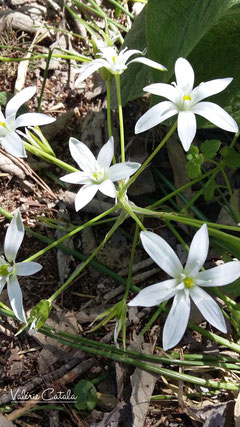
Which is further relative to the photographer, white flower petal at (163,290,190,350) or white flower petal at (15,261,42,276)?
white flower petal at (15,261,42,276)

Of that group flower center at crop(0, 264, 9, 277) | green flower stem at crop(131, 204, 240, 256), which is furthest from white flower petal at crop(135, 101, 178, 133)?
flower center at crop(0, 264, 9, 277)

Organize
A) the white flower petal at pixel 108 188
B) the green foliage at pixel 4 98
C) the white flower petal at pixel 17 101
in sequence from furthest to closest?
the green foliage at pixel 4 98
the white flower petal at pixel 17 101
the white flower petal at pixel 108 188

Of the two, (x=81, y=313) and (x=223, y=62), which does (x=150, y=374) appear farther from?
(x=223, y=62)

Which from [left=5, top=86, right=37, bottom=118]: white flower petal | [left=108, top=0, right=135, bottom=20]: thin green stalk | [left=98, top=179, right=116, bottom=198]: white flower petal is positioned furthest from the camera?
[left=108, top=0, right=135, bottom=20]: thin green stalk

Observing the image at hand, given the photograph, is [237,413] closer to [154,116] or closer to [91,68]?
[154,116]

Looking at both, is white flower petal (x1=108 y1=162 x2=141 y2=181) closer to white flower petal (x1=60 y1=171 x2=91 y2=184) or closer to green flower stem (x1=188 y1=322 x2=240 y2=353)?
white flower petal (x1=60 y1=171 x2=91 y2=184)

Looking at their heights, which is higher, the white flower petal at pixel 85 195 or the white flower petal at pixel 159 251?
the white flower petal at pixel 85 195

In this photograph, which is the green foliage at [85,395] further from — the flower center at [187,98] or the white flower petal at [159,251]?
the flower center at [187,98]

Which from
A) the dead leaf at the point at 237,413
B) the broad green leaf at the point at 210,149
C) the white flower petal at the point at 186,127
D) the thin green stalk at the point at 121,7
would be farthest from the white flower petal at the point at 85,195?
the thin green stalk at the point at 121,7
